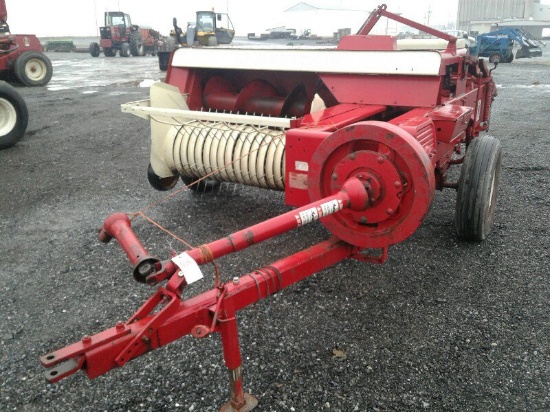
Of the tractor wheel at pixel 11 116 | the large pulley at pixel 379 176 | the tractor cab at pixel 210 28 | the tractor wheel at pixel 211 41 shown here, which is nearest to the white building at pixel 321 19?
the tractor cab at pixel 210 28

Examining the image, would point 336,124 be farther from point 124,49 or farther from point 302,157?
point 124,49

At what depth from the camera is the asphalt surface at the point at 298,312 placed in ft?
6.86

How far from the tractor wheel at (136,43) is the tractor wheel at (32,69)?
11368mm

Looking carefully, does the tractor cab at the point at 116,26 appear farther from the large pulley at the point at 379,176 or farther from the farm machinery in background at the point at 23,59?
the large pulley at the point at 379,176

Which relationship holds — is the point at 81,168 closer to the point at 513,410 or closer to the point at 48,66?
the point at 513,410

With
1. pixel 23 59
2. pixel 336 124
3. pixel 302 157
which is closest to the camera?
pixel 302 157

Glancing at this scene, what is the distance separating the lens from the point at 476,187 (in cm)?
299

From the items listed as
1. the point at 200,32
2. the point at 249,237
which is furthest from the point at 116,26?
the point at 249,237

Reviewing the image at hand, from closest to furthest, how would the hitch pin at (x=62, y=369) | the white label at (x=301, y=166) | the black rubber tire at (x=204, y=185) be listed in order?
the hitch pin at (x=62, y=369), the white label at (x=301, y=166), the black rubber tire at (x=204, y=185)

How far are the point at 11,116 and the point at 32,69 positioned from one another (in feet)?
22.3

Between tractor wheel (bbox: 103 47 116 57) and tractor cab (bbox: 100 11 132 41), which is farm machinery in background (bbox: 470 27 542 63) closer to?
tractor cab (bbox: 100 11 132 41)

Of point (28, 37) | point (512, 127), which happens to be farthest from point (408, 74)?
point (28, 37)

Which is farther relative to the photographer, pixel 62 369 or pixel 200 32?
pixel 200 32

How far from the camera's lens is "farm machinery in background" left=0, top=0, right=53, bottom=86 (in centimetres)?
1088
